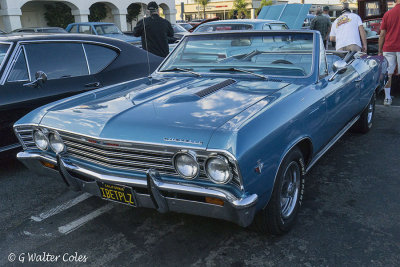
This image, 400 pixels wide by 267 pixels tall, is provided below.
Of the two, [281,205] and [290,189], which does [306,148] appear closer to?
[290,189]

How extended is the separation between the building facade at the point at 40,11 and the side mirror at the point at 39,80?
61.4 feet

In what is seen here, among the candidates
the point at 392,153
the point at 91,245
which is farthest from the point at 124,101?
the point at 392,153

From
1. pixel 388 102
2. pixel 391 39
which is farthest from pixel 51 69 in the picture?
pixel 388 102

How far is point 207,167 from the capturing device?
235cm

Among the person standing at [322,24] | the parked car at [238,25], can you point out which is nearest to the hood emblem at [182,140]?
the parked car at [238,25]

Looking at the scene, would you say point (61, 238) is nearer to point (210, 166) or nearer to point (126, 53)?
point (210, 166)

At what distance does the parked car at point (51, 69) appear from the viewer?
413 cm

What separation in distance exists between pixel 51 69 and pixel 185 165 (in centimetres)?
288

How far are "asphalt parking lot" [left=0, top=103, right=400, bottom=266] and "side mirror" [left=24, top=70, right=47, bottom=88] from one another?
3.60ft

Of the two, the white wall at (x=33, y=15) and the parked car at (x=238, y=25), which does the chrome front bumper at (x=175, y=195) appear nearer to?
the parked car at (x=238, y=25)

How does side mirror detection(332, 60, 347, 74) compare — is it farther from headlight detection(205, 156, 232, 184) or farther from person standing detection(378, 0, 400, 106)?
person standing detection(378, 0, 400, 106)

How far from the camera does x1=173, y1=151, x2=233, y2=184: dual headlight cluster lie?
90.9 inches

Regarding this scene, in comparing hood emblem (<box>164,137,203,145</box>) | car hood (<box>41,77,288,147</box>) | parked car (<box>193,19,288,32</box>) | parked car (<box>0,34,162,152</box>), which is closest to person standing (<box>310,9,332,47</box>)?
parked car (<box>193,19,288,32</box>)

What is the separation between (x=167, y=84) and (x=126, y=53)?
2.03 m
